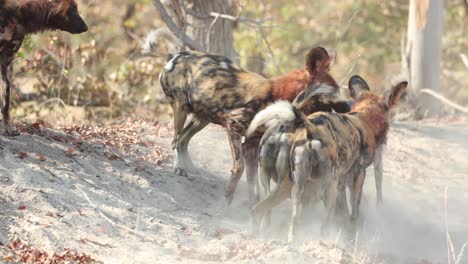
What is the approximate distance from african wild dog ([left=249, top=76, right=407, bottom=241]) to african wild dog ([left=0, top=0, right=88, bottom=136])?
2.37m

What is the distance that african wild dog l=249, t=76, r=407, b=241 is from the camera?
5039mm

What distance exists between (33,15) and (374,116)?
111 inches

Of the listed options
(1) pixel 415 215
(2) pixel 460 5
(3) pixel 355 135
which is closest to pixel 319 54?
(3) pixel 355 135

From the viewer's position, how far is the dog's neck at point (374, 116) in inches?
232

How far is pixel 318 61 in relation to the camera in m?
5.93

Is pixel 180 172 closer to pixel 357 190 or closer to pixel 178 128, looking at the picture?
pixel 178 128

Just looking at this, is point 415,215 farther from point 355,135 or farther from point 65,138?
point 65,138

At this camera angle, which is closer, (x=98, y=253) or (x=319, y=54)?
(x=98, y=253)

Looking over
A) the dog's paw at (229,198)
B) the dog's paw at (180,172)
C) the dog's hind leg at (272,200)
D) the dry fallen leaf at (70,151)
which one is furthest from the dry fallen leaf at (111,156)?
the dog's hind leg at (272,200)

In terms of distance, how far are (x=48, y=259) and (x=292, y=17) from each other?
39.1 ft

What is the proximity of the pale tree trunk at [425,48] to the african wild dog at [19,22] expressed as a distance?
16.9ft

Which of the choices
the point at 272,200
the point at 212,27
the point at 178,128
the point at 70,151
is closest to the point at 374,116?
the point at 272,200

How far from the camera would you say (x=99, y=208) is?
5559mm

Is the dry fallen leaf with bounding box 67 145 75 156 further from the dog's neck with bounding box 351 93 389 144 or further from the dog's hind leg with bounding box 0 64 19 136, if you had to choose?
the dog's neck with bounding box 351 93 389 144
